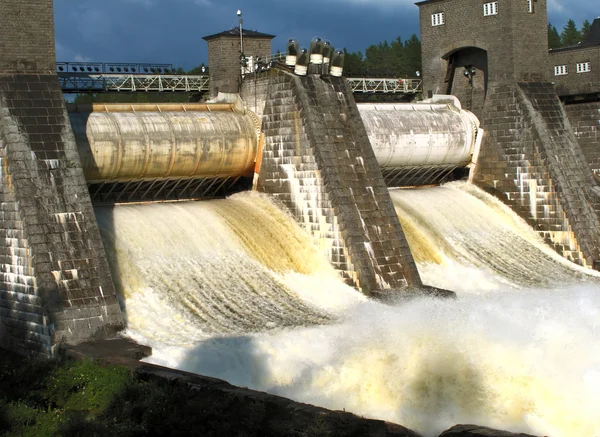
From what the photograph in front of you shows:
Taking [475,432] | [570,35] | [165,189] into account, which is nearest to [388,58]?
[570,35]

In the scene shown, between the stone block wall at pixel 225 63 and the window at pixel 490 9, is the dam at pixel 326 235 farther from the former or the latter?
the window at pixel 490 9

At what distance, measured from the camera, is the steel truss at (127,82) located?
82.1 ft

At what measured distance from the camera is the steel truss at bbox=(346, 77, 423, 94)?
105 feet

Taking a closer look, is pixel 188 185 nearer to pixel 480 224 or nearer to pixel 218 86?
pixel 218 86

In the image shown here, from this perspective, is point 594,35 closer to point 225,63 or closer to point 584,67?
point 584,67

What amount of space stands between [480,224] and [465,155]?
3314 mm

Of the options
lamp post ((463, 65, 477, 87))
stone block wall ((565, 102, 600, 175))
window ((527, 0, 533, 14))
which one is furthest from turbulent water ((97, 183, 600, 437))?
window ((527, 0, 533, 14))

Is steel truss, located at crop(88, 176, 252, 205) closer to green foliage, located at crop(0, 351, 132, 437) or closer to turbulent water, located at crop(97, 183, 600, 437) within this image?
turbulent water, located at crop(97, 183, 600, 437)

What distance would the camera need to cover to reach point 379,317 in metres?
18.5

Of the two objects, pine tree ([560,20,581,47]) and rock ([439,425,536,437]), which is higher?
pine tree ([560,20,581,47])

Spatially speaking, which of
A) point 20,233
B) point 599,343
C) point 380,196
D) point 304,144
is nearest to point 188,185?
point 304,144

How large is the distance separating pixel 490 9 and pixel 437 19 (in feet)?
7.47

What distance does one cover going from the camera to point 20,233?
17875mm

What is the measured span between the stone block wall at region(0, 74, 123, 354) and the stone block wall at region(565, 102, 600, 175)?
60.8ft
